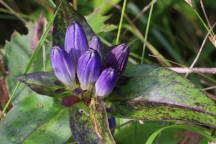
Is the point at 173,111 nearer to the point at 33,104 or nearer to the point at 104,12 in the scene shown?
the point at 33,104

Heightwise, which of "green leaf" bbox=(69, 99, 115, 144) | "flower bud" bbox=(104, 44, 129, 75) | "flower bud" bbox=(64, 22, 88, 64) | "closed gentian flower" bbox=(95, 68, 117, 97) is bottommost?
"green leaf" bbox=(69, 99, 115, 144)

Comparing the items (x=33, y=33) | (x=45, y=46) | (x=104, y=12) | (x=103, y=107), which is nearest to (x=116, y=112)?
(x=103, y=107)

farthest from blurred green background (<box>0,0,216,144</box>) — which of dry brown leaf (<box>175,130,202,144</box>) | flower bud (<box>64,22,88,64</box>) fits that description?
flower bud (<box>64,22,88,64</box>)

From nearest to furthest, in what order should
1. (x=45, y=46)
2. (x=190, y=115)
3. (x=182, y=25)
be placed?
(x=190, y=115) < (x=45, y=46) < (x=182, y=25)

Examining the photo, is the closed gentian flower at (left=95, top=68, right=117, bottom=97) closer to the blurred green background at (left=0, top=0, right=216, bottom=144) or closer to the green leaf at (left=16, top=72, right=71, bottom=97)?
the green leaf at (left=16, top=72, right=71, bottom=97)

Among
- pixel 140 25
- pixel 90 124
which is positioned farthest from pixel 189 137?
pixel 140 25

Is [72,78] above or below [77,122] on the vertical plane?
above

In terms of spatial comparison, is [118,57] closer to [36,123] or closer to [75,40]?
[75,40]
